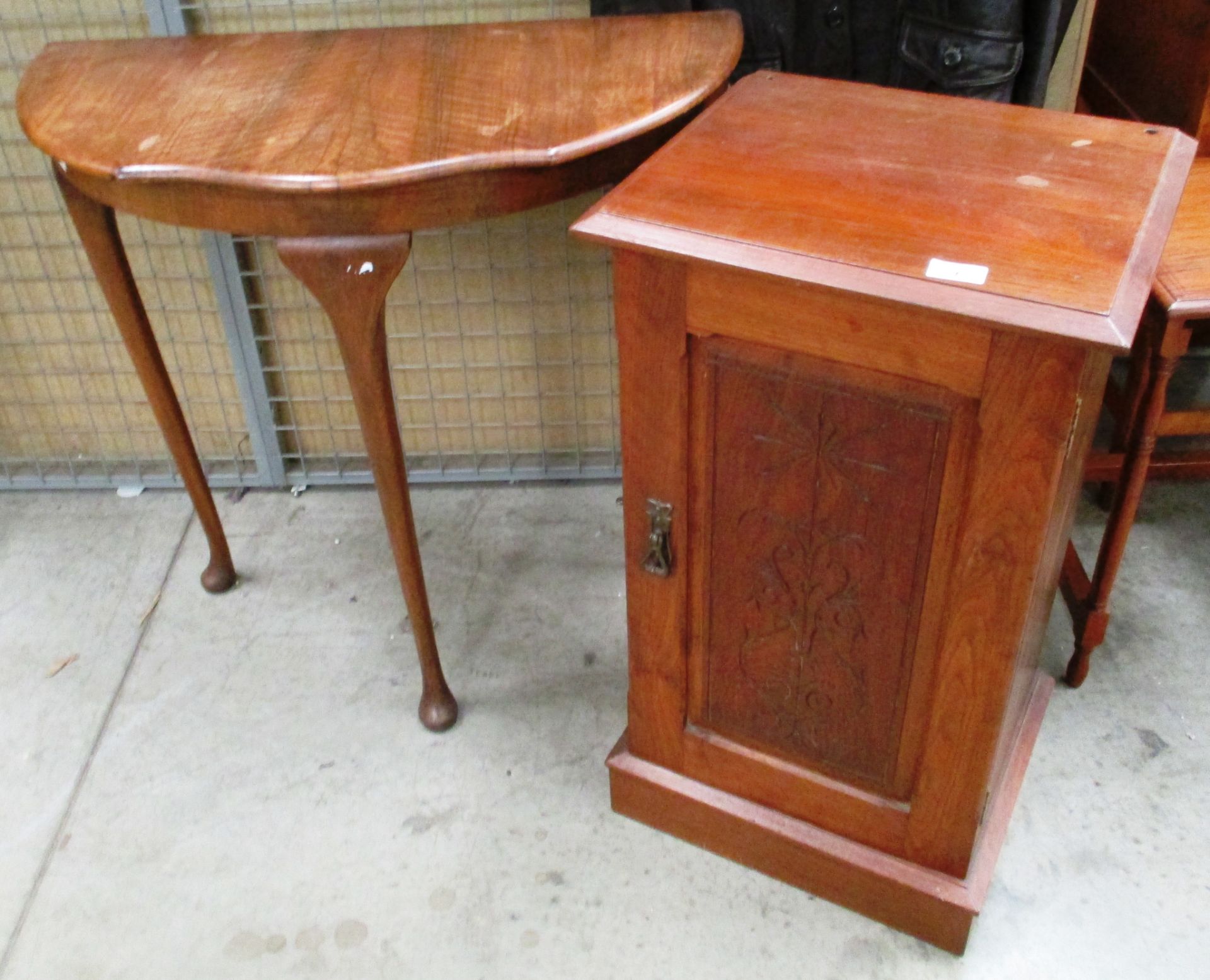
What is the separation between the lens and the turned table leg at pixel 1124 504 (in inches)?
55.2

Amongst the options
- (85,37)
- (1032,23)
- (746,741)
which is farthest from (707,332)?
(85,37)

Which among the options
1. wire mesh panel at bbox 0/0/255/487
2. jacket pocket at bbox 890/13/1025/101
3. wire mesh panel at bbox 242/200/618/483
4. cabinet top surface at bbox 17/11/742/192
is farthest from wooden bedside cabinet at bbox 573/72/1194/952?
wire mesh panel at bbox 0/0/255/487

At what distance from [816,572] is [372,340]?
21.3 inches

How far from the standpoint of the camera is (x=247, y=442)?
2205 mm

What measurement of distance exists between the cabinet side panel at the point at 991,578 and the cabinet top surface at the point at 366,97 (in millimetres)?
506

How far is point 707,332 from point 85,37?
1.25 meters

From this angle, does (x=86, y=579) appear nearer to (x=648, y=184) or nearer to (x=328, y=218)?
(x=328, y=218)

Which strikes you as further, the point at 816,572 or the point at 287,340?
the point at 287,340

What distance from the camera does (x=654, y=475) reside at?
1.27 m

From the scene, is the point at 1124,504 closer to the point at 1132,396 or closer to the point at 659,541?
the point at 1132,396

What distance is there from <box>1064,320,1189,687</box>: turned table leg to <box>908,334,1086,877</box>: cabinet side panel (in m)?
0.38

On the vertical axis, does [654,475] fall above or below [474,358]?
above

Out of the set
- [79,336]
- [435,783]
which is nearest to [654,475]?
[435,783]

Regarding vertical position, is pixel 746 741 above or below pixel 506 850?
above
